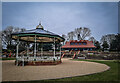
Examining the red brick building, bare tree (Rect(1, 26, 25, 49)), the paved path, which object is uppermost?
bare tree (Rect(1, 26, 25, 49))

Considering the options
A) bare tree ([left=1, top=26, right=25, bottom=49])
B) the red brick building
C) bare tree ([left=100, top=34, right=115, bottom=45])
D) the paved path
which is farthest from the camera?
bare tree ([left=100, top=34, right=115, bottom=45])

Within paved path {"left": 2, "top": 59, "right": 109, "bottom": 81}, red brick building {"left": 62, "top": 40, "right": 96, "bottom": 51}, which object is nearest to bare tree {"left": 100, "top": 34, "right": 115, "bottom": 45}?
red brick building {"left": 62, "top": 40, "right": 96, "bottom": 51}

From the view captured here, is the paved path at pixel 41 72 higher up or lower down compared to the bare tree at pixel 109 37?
lower down

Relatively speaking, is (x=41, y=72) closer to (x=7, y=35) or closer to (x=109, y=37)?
(x=7, y=35)

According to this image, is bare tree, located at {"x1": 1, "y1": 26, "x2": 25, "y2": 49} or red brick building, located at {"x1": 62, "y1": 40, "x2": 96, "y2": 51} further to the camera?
bare tree, located at {"x1": 1, "y1": 26, "x2": 25, "y2": 49}

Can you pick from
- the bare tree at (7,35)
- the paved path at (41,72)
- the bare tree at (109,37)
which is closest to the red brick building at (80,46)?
the bare tree at (7,35)

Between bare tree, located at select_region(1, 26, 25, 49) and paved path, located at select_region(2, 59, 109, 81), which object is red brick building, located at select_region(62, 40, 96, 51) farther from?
paved path, located at select_region(2, 59, 109, 81)

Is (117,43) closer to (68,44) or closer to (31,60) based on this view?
(68,44)

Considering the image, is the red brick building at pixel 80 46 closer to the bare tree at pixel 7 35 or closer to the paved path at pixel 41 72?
the bare tree at pixel 7 35

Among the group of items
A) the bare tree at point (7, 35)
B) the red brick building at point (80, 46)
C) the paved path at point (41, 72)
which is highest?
the bare tree at point (7, 35)

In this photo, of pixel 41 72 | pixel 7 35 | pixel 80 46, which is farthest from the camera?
pixel 7 35

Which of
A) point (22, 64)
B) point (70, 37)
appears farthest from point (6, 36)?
point (22, 64)

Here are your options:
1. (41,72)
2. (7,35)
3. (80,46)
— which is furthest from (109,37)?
(41,72)

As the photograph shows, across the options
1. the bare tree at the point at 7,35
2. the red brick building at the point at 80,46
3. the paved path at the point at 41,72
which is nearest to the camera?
the paved path at the point at 41,72
